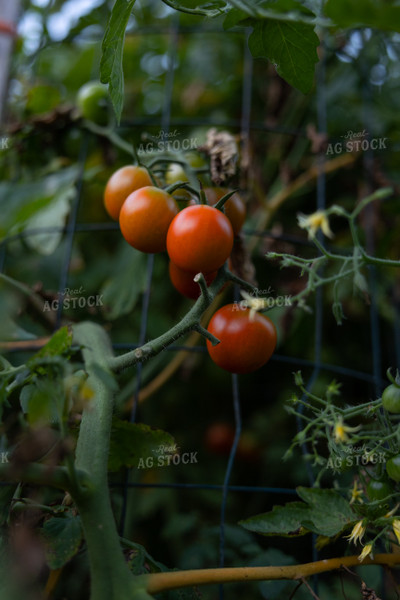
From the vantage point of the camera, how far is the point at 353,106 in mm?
1508

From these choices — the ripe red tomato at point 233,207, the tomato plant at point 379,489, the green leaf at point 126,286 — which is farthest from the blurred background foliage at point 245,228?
the tomato plant at point 379,489

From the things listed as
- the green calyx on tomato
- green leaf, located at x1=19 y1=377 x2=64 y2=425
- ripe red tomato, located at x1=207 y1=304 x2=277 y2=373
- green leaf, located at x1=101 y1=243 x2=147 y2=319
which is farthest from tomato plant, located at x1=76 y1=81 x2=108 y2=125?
the green calyx on tomato

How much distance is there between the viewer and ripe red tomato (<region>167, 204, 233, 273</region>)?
59 centimetres

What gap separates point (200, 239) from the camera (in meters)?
0.58

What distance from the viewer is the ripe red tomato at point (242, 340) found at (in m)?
0.63

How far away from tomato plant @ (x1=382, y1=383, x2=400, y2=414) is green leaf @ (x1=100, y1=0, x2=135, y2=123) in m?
0.43

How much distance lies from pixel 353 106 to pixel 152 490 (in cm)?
115

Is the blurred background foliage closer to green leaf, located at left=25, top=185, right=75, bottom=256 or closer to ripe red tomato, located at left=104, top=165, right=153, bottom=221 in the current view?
green leaf, located at left=25, top=185, right=75, bottom=256

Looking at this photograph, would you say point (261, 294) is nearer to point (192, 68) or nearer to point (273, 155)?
point (273, 155)

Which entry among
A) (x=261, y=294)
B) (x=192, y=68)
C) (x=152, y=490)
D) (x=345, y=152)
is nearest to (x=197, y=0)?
(x=261, y=294)

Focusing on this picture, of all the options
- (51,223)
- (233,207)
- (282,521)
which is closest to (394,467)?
(282,521)

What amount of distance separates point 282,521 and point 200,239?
36 centimetres

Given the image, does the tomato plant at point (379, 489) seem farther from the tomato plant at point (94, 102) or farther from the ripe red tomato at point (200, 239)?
the tomato plant at point (94, 102)

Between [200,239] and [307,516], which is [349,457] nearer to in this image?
[307,516]
